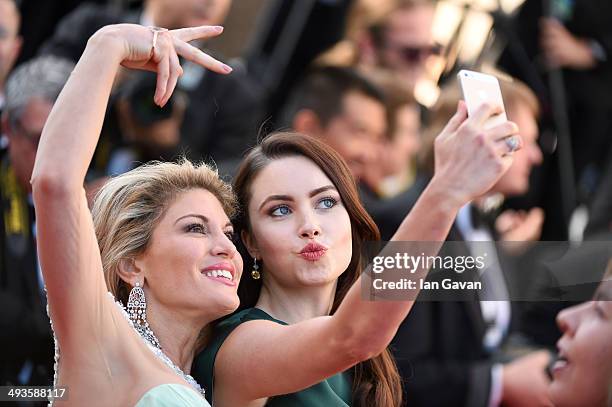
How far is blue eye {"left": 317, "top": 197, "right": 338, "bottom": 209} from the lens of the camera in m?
3.41

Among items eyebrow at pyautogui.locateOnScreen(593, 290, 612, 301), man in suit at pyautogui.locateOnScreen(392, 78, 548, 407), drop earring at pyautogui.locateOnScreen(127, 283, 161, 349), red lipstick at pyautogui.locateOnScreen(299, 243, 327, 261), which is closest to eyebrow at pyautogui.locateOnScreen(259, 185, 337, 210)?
red lipstick at pyautogui.locateOnScreen(299, 243, 327, 261)

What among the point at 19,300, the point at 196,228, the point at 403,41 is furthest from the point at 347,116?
the point at 196,228

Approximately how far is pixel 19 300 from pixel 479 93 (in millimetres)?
2478

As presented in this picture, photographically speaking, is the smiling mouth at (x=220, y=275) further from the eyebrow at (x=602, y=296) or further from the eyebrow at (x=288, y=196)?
the eyebrow at (x=602, y=296)

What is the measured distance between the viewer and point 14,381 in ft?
14.4

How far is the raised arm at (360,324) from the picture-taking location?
2.58 metres

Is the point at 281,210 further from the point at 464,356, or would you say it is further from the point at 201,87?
the point at 201,87

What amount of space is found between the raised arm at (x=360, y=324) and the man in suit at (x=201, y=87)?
214cm

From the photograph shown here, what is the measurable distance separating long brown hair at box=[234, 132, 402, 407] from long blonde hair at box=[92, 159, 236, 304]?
0.13 metres

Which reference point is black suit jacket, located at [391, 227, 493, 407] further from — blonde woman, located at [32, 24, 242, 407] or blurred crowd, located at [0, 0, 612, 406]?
blonde woman, located at [32, 24, 242, 407]

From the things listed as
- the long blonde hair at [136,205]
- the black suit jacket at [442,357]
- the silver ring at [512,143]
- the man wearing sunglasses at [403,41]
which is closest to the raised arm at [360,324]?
the silver ring at [512,143]

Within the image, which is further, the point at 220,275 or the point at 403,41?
the point at 403,41

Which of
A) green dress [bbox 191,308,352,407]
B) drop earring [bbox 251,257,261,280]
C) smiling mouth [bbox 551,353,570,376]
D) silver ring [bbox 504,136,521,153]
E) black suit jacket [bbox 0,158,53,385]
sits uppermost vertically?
Result: silver ring [bbox 504,136,521,153]

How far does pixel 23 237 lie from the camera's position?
15.8ft
